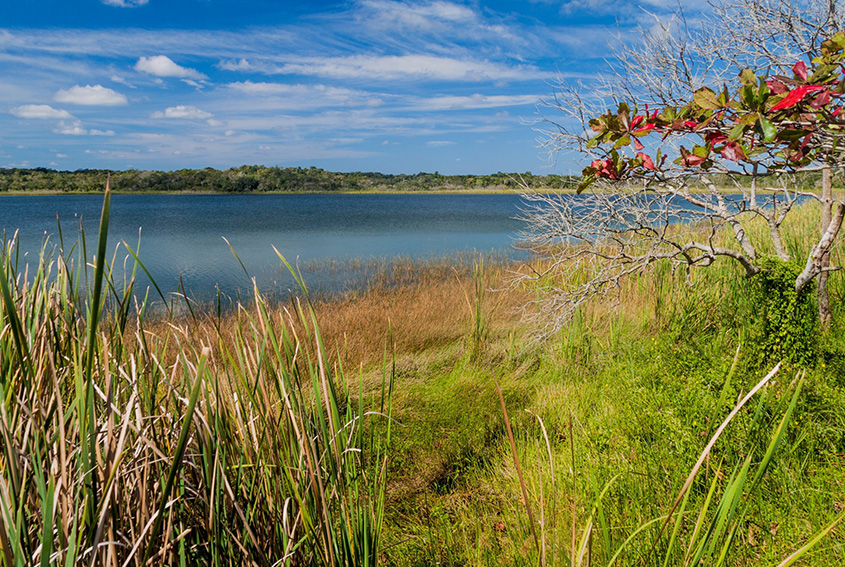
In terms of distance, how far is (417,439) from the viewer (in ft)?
12.7

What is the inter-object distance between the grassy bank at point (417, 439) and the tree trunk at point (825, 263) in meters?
0.12

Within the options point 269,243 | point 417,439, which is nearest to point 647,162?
point 417,439

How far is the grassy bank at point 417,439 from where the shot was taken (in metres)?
1.11

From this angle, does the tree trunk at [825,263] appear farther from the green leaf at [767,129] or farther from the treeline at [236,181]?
the treeline at [236,181]

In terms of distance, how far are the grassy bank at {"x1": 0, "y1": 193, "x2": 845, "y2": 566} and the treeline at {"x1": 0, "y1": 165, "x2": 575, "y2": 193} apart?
6838 centimetres

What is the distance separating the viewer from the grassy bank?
1.11 meters

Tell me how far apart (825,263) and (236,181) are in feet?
271

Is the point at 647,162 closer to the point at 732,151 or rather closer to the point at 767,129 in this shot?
the point at 732,151

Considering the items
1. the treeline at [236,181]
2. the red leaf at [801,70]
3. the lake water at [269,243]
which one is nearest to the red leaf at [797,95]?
the red leaf at [801,70]

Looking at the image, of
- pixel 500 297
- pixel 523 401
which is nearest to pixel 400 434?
pixel 523 401

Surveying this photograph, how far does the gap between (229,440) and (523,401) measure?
332cm

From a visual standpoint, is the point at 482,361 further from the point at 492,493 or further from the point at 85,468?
the point at 85,468

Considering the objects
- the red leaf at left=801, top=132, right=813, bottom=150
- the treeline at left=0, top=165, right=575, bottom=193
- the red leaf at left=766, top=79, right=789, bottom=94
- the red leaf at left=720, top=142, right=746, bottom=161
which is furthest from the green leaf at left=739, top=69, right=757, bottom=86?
the treeline at left=0, top=165, right=575, bottom=193

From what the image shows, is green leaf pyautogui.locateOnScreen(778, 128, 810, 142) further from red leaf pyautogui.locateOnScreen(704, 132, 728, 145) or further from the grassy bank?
the grassy bank
